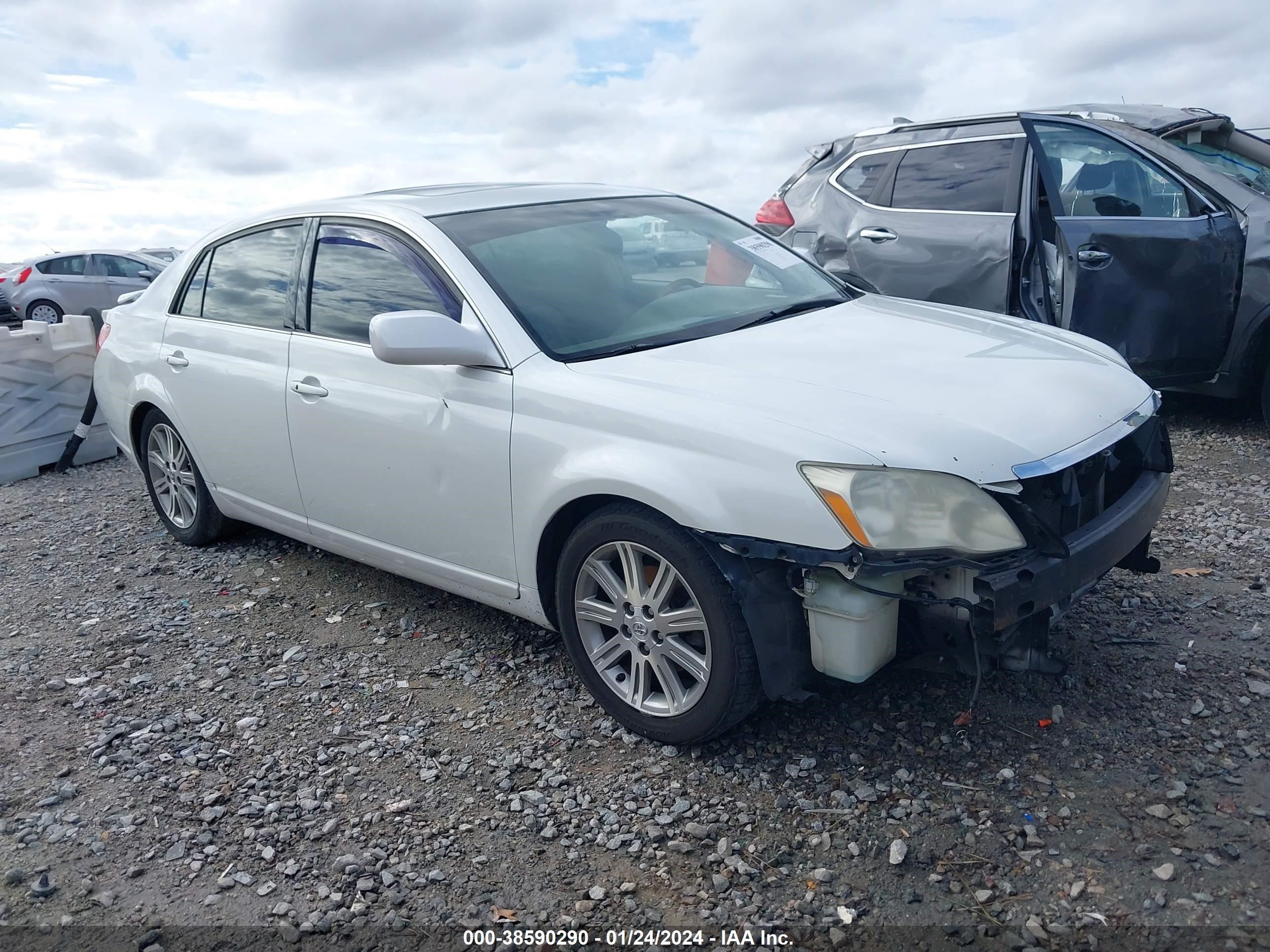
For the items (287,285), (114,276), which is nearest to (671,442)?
(287,285)

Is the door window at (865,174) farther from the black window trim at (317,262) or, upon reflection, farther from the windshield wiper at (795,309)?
the black window trim at (317,262)

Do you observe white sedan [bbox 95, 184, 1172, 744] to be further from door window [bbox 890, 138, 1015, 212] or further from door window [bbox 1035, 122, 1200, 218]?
door window [bbox 1035, 122, 1200, 218]

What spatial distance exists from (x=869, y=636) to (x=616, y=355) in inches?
45.5

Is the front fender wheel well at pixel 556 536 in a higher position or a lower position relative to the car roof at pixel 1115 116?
lower

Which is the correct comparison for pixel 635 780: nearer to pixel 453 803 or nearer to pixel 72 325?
pixel 453 803

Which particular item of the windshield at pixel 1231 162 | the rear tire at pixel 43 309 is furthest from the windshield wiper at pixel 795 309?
the rear tire at pixel 43 309

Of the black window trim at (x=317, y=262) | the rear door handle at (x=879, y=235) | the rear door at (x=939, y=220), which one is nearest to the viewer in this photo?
the black window trim at (x=317, y=262)

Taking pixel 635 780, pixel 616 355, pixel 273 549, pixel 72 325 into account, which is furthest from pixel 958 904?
pixel 72 325

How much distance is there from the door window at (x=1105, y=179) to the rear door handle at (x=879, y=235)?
0.91 meters

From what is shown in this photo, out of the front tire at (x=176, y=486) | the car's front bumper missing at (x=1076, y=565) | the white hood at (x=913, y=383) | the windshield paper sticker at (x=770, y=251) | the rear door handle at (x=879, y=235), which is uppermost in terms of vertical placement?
the rear door handle at (x=879, y=235)

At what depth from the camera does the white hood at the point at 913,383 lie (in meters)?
2.67

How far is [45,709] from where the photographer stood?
3766 mm

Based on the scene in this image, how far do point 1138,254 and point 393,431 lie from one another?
159 inches

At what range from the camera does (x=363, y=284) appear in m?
3.92
